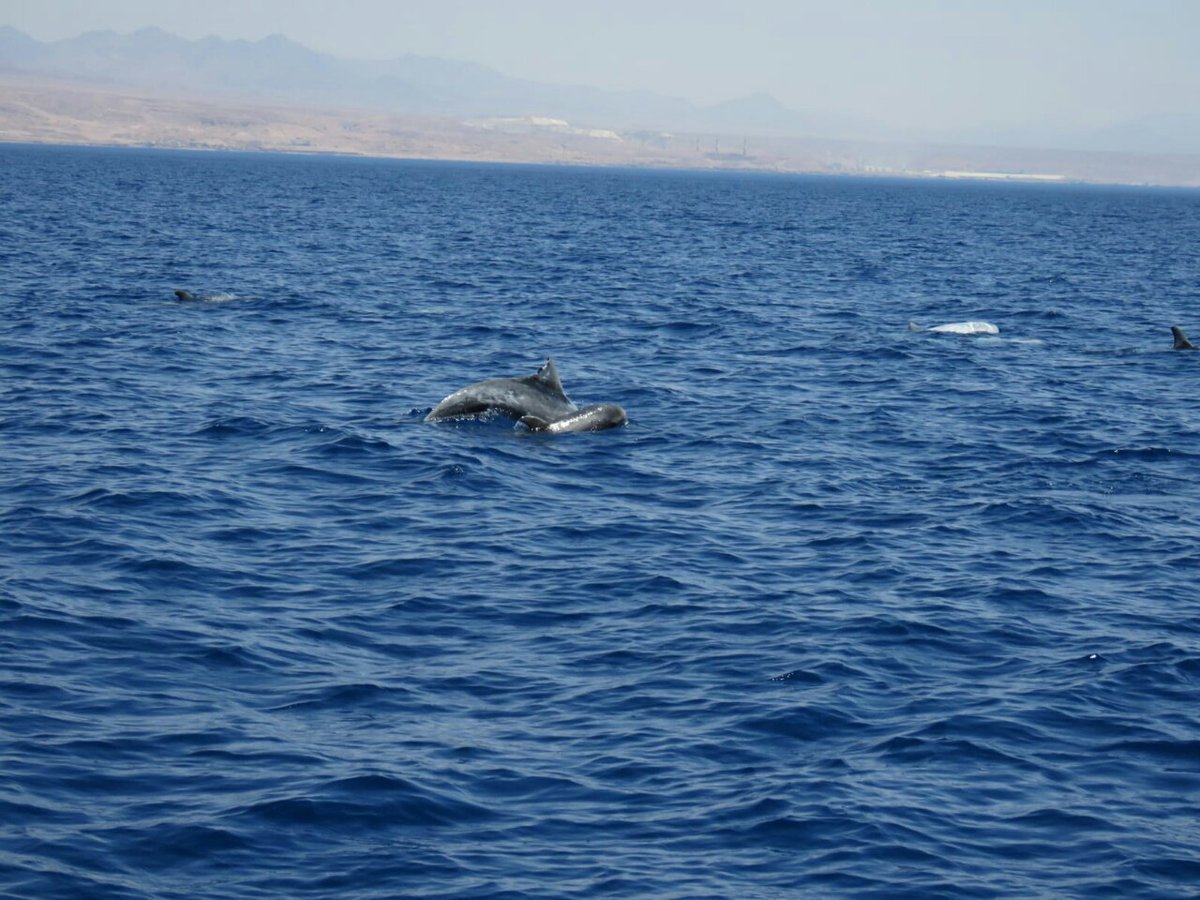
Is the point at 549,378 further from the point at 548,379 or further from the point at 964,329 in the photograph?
the point at 964,329

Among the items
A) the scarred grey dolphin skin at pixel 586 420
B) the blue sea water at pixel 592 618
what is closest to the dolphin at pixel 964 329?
the blue sea water at pixel 592 618

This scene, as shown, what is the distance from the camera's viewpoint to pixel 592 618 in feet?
58.4

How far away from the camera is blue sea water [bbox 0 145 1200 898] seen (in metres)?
12.2

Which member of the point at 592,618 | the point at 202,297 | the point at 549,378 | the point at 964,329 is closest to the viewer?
the point at 592,618

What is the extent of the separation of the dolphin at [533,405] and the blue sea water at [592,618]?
0.57m

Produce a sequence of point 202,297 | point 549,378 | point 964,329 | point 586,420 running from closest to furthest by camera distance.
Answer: point 549,378, point 586,420, point 202,297, point 964,329

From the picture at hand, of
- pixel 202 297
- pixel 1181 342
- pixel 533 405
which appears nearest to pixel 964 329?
pixel 1181 342

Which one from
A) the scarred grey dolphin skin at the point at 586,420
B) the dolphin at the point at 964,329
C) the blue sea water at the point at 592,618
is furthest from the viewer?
the dolphin at the point at 964,329

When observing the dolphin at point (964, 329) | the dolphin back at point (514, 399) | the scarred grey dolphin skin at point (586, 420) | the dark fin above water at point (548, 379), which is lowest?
the scarred grey dolphin skin at point (586, 420)

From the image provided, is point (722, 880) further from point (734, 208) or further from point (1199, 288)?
point (734, 208)

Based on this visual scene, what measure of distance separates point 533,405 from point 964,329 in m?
21.7

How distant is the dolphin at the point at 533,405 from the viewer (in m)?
28.4

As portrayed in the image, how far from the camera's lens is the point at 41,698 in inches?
576

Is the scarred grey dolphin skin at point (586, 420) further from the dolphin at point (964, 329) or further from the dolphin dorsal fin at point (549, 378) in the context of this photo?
the dolphin at point (964, 329)
